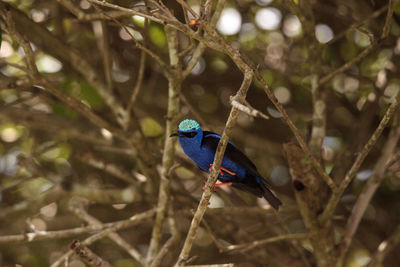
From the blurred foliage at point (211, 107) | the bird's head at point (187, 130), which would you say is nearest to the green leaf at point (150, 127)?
the blurred foliage at point (211, 107)

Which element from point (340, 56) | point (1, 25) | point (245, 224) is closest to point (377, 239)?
point (245, 224)

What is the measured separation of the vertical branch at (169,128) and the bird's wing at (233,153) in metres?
0.29

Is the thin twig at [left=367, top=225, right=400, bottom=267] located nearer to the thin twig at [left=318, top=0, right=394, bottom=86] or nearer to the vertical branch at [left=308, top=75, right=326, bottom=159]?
the vertical branch at [left=308, top=75, right=326, bottom=159]

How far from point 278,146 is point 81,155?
95.5 inches

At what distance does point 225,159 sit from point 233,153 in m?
0.13

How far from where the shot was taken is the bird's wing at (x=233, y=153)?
13.5ft

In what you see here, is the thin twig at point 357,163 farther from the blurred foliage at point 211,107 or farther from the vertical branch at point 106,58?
the vertical branch at point 106,58

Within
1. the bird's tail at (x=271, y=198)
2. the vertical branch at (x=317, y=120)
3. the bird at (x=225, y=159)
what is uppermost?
the vertical branch at (x=317, y=120)

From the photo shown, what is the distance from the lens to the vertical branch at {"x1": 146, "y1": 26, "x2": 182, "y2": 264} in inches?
163

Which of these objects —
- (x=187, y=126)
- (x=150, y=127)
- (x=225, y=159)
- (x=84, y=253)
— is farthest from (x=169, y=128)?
(x=150, y=127)

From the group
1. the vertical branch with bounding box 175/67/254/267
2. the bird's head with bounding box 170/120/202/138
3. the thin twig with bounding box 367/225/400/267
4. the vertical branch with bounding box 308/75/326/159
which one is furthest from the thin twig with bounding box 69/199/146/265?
the thin twig with bounding box 367/225/400/267

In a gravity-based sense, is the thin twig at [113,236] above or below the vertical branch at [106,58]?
below

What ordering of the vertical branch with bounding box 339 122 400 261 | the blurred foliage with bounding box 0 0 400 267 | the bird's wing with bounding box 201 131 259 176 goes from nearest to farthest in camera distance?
1. the bird's wing with bounding box 201 131 259 176
2. the vertical branch with bounding box 339 122 400 261
3. the blurred foliage with bounding box 0 0 400 267

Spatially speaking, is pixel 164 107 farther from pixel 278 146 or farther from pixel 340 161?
pixel 340 161
